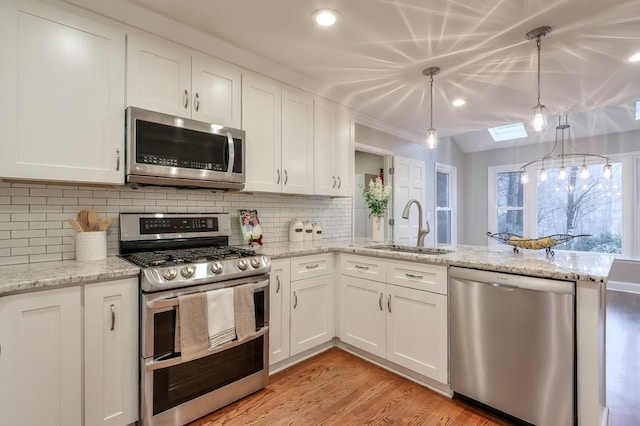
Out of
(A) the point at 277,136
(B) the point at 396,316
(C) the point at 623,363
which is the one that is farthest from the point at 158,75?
(C) the point at 623,363

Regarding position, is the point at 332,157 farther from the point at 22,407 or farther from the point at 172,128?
the point at 22,407

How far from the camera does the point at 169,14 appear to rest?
6.28 feet

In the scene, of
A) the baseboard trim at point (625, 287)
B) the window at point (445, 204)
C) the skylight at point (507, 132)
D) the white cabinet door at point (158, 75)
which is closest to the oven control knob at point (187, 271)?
the white cabinet door at point (158, 75)

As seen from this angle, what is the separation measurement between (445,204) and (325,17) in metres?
4.66

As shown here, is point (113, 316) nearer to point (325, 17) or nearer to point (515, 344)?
point (325, 17)

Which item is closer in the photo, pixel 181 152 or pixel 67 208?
pixel 67 208

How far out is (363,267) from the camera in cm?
255

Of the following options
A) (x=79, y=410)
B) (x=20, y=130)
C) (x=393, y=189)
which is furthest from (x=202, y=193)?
(x=393, y=189)

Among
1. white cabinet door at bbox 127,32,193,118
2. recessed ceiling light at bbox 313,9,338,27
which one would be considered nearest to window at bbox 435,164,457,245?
recessed ceiling light at bbox 313,9,338,27

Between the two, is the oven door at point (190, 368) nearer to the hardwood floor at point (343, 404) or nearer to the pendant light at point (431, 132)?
the hardwood floor at point (343, 404)

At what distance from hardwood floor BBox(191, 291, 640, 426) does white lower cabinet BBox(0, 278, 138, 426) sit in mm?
567

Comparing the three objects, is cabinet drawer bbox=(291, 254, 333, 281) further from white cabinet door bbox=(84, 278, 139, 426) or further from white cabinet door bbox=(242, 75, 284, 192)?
white cabinet door bbox=(84, 278, 139, 426)

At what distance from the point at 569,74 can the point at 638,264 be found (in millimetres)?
3935

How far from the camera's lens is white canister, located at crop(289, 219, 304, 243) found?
10.1 ft
